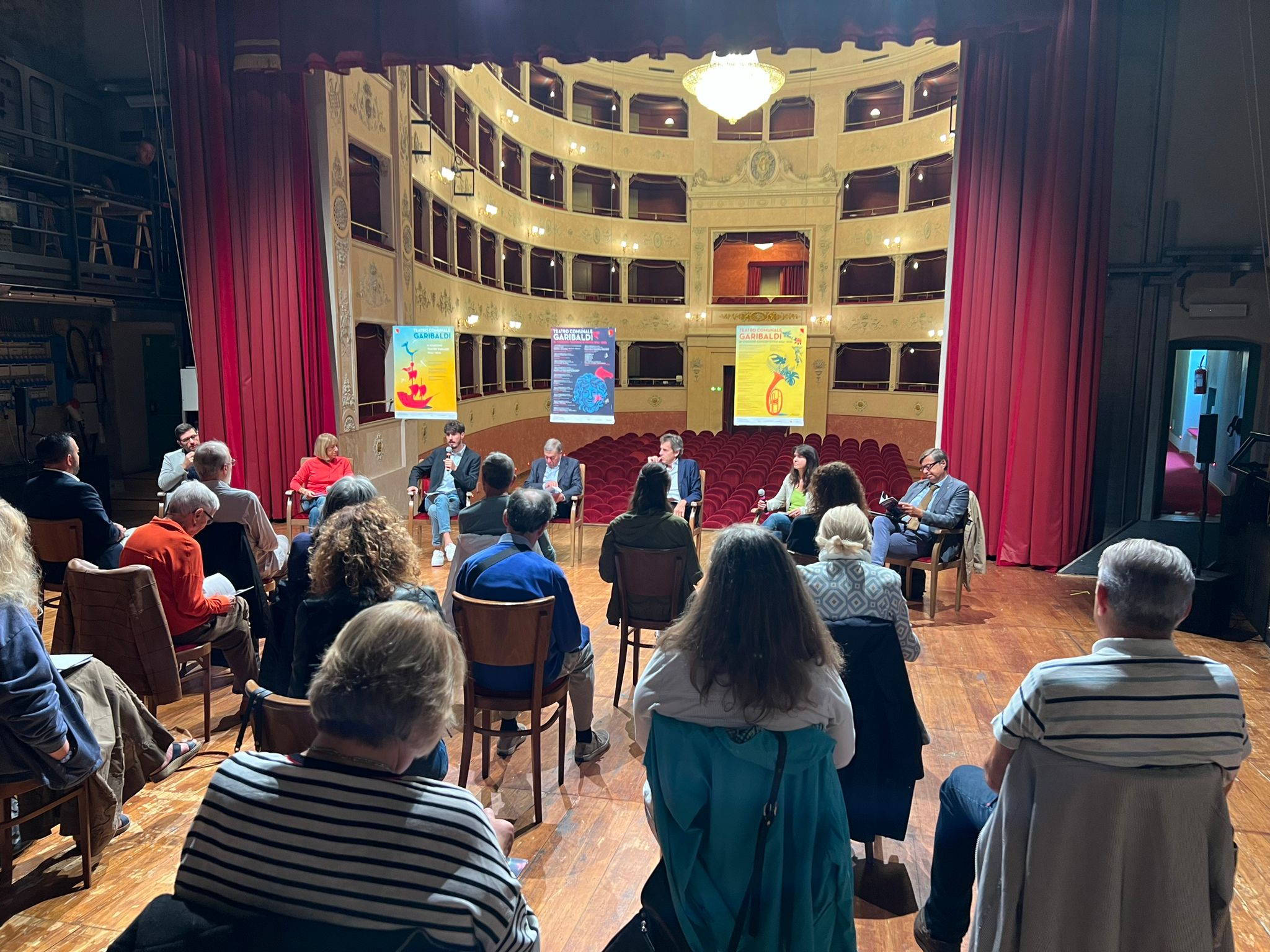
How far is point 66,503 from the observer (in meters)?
4.15

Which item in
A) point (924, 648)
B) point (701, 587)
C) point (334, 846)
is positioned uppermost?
point (701, 587)

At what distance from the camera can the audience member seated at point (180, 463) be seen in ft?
19.1

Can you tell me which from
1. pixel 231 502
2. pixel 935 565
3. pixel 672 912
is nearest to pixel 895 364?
pixel 935 565

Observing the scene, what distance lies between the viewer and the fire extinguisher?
9961 millimetres

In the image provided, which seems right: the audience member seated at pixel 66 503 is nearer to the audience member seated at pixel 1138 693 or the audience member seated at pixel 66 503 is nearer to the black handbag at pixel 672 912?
the black handbag at pixel 672 912

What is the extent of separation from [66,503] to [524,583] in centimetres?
278

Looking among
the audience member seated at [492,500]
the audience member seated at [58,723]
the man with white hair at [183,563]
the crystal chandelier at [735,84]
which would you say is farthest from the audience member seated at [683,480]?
the crystal chandelier at [735,84]

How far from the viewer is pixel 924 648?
508 centimetres

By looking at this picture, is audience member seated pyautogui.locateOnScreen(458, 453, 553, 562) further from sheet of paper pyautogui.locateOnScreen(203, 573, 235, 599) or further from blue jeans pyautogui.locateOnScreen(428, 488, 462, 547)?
blue jeans pyautogui.locateOnScreen(428, 488, 462, 547)

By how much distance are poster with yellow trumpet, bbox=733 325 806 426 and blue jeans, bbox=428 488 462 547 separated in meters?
2.72

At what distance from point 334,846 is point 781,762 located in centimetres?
90

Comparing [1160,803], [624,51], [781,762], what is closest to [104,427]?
[624,51]

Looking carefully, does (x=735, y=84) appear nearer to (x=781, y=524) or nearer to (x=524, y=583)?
(x=781, y=524)

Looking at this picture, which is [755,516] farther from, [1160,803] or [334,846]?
[334,846]
